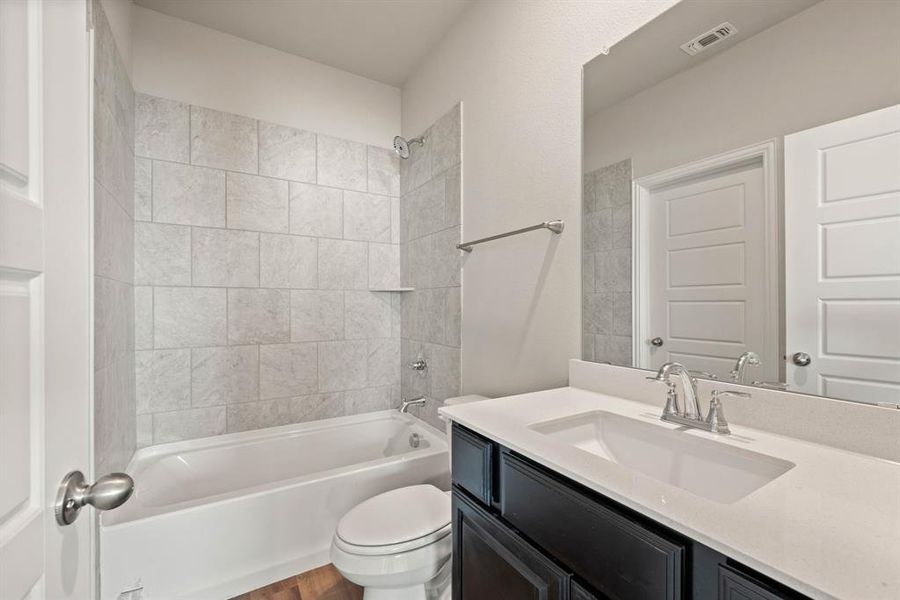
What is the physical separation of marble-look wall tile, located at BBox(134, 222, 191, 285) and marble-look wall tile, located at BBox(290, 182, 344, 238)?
57 cm

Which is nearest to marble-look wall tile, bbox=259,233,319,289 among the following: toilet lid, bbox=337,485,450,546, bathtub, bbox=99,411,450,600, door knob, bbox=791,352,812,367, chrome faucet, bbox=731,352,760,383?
bathtub, bbox=99,411,450,600

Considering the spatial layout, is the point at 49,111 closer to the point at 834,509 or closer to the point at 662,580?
the point at 662,580

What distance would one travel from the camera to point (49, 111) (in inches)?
20.5

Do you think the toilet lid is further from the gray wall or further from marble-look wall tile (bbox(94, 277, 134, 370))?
the gray wall

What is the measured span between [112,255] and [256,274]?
28.9 inches

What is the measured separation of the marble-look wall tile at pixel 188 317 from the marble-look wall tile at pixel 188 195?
15.1 inches

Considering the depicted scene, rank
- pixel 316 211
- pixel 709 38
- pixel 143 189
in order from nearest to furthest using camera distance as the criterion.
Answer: pixel 709 38 → pixel 143 189 → pixel 316 211

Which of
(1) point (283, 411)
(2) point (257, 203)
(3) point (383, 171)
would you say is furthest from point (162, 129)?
(1) point (283, 411)

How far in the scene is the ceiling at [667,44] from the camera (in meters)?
0.92

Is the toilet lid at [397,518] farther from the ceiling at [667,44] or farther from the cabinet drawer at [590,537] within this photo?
the ceiling at [667,44]

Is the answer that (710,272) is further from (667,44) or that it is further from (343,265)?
(343,265)

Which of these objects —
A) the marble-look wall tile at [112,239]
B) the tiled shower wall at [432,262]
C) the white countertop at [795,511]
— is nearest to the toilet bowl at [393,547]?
the white countertop at [795,511]

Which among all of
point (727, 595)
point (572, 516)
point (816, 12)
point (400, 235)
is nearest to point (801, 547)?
point (727, 595)

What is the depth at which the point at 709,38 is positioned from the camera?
1.01 m
